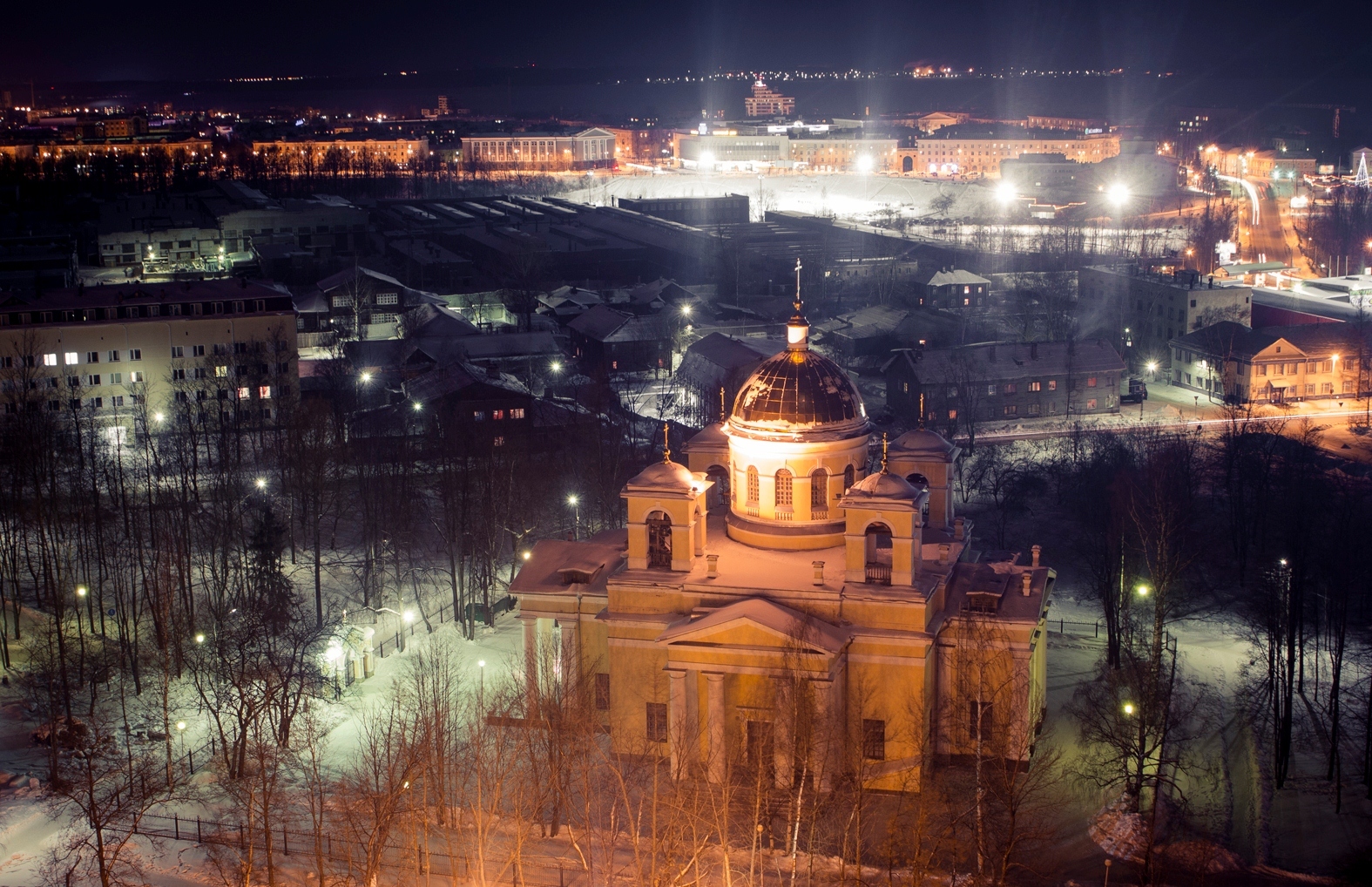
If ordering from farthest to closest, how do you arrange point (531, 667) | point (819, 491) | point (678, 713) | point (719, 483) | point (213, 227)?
point (213, 227) < point (719, 483) < point (819, 491) < point (531, 667) < point (678, 713)

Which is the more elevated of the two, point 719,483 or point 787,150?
point 787,150

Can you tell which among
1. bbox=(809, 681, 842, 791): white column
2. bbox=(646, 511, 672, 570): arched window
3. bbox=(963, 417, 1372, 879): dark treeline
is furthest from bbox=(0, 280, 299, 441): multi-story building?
bbox=(809, 681, 842, 791): white column

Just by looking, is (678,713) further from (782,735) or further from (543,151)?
(543,151)

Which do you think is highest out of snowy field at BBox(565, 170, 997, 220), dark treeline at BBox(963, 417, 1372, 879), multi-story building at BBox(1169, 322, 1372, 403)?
snowy field at BBox(565, 170, 997, 220)

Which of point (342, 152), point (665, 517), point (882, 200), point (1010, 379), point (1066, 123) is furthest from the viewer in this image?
point (1066, 123)

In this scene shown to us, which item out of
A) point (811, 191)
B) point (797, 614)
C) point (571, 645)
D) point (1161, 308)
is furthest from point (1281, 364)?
point (811, 191)

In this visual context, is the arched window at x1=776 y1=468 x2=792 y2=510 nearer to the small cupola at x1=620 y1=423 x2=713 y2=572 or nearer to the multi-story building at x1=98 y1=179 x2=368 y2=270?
the small cupola at x1=620 y1=423 x2=713 y2=572
